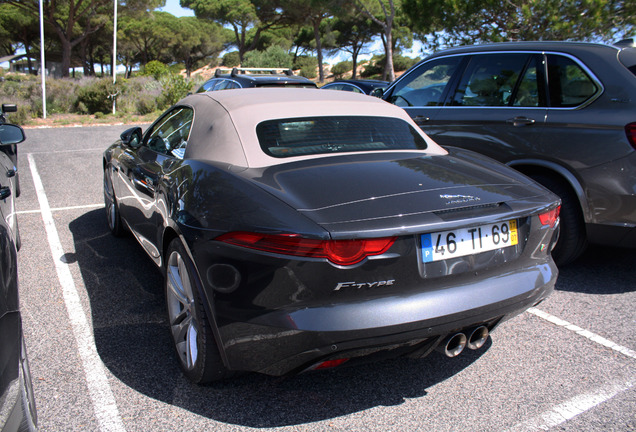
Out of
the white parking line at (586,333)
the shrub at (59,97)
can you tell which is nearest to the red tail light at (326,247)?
the white parking line at (586,333)

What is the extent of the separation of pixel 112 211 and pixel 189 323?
109 inches

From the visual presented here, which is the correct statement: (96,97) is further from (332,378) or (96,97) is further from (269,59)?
(269,59)

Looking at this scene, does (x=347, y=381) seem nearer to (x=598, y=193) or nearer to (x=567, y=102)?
(x=598, y=193)

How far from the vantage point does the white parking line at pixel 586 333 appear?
3.24 metres

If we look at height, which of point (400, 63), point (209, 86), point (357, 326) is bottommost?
point (357, 326)

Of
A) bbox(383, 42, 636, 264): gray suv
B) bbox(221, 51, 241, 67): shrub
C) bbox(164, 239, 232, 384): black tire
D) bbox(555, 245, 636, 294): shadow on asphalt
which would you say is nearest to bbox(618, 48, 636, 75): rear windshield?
bbox(383, 42, 636, 264): gray suv

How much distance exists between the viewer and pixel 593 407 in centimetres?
266

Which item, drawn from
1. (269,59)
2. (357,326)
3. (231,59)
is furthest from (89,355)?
(231,59)

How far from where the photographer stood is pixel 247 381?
9.38ft

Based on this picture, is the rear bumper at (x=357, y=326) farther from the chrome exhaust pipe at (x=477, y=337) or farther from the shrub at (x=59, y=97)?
the shrub at (x=59, y=97)

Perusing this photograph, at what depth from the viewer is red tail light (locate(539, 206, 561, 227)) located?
8.86 ft

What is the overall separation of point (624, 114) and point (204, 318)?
126 inches

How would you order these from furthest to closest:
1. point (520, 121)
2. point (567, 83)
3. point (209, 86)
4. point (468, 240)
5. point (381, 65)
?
point (381, 65), point (209, 86), point (520, 121), point (567, 83), point (468, 240)

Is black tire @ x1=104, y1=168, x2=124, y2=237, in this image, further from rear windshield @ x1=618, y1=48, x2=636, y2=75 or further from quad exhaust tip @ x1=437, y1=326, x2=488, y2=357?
rear windshield @ x1=618, y1=48, x2=636, y2=75
